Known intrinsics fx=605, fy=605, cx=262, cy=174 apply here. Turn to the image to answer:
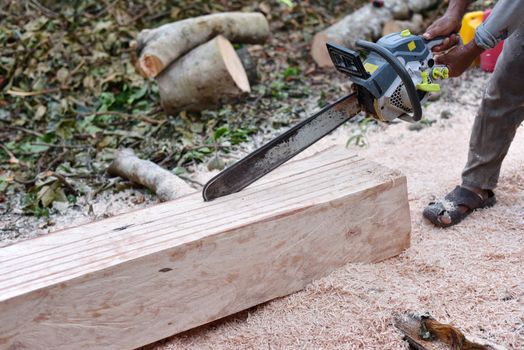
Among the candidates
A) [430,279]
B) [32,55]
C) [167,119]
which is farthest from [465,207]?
[32,55]

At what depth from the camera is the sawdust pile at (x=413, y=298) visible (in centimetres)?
209

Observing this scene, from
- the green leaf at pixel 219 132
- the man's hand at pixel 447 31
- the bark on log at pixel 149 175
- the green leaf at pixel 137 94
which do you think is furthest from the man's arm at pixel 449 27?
the green leaf at pixel 137 94

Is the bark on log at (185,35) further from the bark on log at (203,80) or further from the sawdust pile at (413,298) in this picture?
the sawdust pile at (413,298)

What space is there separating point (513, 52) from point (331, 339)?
1.49 metres

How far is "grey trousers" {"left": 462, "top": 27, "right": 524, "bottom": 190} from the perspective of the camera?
8.68 ft

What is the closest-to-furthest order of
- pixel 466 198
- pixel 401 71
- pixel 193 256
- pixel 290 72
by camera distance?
pixel 193 256, pixel 401 71, pixel 466 198, pixel 290 72

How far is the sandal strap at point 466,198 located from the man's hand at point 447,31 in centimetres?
77

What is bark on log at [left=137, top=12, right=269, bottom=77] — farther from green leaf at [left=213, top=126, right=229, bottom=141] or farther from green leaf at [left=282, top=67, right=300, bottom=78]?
green leaf at [left=213, top=126, right=229, bottom=141]

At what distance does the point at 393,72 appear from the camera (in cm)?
226

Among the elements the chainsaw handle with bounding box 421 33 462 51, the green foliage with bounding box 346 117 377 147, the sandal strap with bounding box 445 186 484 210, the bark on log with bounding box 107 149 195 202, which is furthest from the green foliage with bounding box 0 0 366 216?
the chainsaw handle with bounding box 421 33 462 51

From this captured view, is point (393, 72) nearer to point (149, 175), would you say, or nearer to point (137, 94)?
point (149, 175)

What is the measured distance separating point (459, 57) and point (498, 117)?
45 centimetres

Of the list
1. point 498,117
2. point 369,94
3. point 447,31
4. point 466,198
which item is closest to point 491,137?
point 498,117

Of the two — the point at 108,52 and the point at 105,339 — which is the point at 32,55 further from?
the point at 105,339
